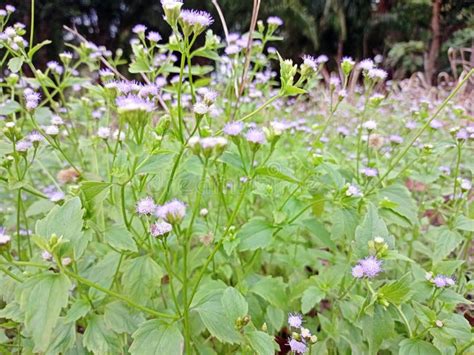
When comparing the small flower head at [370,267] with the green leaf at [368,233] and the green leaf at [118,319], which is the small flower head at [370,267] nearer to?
the green leaf at [368,233]

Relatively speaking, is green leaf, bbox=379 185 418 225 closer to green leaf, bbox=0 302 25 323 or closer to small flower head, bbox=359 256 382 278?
small flower head, bbox=359 256 382 278

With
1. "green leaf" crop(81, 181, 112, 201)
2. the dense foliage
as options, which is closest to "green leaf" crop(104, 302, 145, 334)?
the dense foliage

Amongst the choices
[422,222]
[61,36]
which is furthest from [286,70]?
[61,36]

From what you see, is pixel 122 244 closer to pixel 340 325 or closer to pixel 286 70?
pixel 286 70

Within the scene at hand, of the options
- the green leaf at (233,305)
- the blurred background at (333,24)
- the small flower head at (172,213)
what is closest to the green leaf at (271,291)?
the green leaf at (233,305)

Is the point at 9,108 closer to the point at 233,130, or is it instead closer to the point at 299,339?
the point at 233,130

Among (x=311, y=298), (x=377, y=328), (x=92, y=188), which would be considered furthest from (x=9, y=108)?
(x=377, y=328)
